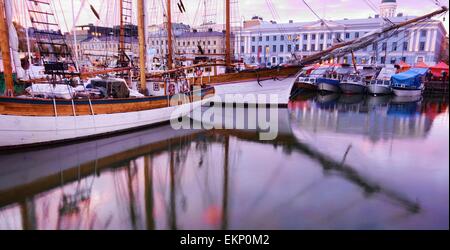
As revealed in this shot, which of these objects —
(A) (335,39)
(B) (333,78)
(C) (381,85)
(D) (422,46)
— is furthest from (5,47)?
(D) (422,46)

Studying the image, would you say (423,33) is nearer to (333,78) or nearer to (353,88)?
(333,78)

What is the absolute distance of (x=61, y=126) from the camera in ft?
45.9

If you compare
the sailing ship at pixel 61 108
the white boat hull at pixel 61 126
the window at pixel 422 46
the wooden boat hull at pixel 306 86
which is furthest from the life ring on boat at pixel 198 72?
the window at pixel 422 46

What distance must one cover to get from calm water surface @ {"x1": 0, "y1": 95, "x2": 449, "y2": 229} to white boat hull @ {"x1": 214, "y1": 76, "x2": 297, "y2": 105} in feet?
30.4

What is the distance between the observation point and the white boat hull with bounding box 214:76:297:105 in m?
25.8

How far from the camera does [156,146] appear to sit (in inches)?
582

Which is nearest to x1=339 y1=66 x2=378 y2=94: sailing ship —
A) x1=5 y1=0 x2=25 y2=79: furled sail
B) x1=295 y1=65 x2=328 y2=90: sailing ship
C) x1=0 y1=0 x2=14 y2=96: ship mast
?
x1=295 y1=65 x2=328 y2=90: sailing ship

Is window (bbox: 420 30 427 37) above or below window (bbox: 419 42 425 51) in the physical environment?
above

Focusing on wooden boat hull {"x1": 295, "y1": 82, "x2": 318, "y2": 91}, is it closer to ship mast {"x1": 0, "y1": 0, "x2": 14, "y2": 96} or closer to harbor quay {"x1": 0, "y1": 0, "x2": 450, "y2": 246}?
harbor quay {"x1": 0, "y1": 0, "x2": 450, "y2": 246}

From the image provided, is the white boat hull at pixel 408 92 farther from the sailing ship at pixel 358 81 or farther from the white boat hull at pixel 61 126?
the white boat hull at pixel 61 126

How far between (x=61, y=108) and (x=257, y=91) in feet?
51.1

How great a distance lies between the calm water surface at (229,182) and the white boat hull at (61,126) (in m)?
0.63
